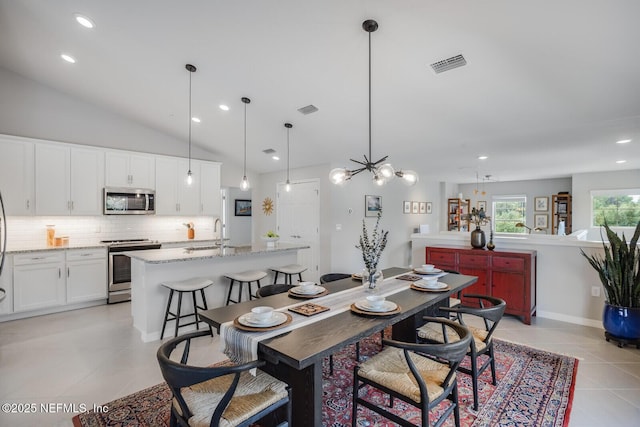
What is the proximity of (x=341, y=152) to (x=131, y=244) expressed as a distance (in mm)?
3836

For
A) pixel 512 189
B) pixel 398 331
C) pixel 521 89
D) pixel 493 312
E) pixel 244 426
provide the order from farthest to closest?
1. pixel 512 189
2. pixel 521 89
3. pixel 398 331
4. pixel 493 312
5. pixel 244 426

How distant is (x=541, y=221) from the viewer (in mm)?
9102

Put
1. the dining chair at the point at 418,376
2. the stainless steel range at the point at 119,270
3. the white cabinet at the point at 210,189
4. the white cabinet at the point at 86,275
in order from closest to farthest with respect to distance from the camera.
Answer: the dining chair at the point at 418,376, the white cabinet at the point at 86,275, the stainless steel range at the point at 119,270, the white cabinet at the point at 210,189

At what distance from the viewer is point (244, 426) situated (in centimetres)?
151

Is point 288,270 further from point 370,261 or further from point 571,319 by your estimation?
point 571,319

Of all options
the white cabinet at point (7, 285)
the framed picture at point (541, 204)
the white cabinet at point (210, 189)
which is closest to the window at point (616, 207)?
the framed picture at point (541, 204)

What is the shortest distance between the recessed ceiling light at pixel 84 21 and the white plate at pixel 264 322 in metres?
3.49

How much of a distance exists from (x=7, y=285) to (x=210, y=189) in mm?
3316

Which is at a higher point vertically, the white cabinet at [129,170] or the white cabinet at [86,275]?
the white cabinet at [129,170]

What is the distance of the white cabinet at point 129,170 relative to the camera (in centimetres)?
525

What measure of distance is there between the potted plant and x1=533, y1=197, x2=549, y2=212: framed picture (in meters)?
6.41

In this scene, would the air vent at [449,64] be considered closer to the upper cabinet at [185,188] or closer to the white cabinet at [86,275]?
the upper cabinet at [185,188]

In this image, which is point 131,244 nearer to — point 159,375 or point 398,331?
point 159,375

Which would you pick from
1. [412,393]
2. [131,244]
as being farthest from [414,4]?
[131,244]
